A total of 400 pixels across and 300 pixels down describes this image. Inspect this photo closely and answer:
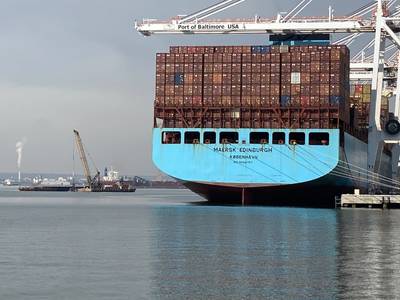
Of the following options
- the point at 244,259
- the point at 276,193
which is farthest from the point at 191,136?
the point at 244,259

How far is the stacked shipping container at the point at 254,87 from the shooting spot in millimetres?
71938

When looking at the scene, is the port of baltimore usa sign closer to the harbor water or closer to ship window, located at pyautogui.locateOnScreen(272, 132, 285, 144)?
ship window, located at pyautogui.locateOnScreen(272, 132, 285, 144)

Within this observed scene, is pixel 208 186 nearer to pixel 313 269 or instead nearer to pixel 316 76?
pixel 316 76

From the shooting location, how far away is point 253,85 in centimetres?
7325

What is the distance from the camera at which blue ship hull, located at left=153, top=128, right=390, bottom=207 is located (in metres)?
70.3

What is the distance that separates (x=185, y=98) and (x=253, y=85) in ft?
20.5

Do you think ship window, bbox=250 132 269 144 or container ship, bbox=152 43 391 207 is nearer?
container ship, bbox=152 43 391 207

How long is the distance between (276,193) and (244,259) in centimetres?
4192

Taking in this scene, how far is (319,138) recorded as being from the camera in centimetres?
7231

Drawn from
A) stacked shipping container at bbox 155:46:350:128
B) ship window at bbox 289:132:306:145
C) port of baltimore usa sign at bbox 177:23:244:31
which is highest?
port of baltimore usa sign at bbox 177:23:244:31

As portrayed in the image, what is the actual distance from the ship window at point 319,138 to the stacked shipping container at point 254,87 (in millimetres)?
851

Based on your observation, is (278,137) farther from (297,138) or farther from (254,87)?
(254,87)

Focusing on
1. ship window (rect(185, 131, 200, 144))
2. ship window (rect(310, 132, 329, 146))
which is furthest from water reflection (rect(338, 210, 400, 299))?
ship window (rect(185, 131, 200, 144))

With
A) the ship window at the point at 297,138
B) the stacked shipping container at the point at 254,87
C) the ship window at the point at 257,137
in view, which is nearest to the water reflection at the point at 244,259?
the ship window at the point at 297,138
